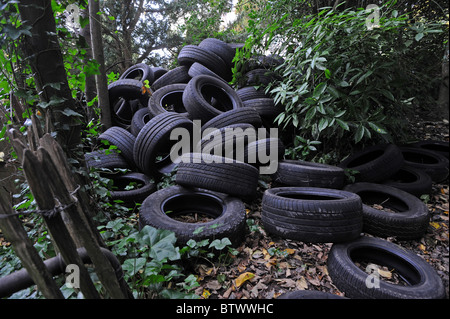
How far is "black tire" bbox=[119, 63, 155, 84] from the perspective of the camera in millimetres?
6250

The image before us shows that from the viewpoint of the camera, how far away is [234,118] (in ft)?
13.4

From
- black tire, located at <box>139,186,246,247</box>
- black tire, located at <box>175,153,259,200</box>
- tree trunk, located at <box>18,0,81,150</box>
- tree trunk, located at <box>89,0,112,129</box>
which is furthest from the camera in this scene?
tree trunk, located at <box>89,0,112,129</box>

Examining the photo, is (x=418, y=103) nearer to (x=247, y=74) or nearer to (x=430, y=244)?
(x=430, y=244)

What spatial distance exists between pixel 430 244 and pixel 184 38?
44.0ft

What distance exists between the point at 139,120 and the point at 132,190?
1.94 m

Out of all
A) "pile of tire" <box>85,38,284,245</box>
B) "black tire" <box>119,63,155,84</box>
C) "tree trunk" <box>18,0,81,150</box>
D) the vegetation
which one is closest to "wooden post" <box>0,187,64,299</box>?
A: the vegetation

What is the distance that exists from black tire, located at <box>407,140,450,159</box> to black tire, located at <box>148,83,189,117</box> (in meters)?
4.36

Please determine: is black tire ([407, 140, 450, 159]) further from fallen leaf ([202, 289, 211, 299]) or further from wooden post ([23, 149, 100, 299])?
wooden post ([23, 149, 100, 299])

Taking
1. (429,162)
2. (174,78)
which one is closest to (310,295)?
(429,162)

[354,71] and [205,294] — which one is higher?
[354,71]

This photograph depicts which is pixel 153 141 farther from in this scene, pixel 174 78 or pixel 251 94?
pixel 174 78

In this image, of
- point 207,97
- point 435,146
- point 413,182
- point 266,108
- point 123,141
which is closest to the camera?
point 413,182

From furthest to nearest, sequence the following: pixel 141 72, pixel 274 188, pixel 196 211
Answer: pixel 141 72
pixel 196 211
pixel 274 188

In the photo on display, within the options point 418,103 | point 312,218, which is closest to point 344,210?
point 312,218
